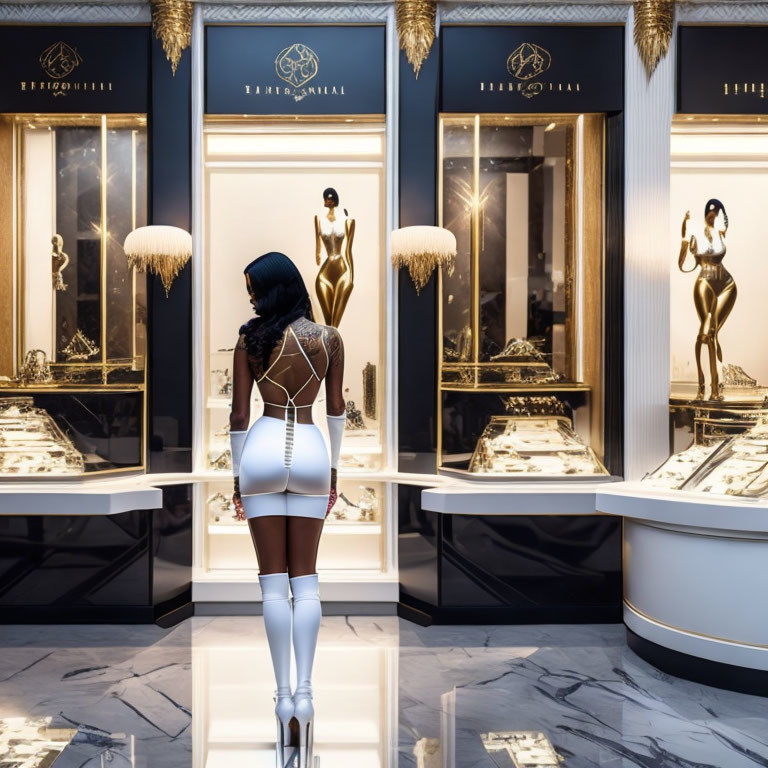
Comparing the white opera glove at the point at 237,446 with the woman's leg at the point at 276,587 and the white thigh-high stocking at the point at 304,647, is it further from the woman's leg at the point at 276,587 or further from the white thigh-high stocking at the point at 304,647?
the white thigh-high stocking at the point at 304,647

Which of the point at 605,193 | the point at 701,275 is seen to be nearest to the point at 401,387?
the point at 605,193

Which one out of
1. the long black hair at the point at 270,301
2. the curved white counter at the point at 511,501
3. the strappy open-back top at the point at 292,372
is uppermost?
the long black hair at the point at 270,301

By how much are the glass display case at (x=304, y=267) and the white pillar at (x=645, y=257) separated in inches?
60.5

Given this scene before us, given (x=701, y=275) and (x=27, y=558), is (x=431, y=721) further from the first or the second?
(x=701, y=275)

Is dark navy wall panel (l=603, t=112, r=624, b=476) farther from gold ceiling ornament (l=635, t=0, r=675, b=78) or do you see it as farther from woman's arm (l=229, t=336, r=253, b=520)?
woman's arm (l=229, t=336, r=253, b=520)

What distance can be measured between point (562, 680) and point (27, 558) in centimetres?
300

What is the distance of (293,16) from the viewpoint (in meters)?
4.66

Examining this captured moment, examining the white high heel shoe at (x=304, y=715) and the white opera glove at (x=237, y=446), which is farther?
the white opera glove at (x=237, y=446)

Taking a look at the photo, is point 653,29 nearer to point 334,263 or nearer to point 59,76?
point 334,263

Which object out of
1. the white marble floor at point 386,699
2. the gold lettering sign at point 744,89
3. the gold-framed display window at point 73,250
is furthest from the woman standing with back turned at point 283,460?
the gold lettering sign at point 744,89

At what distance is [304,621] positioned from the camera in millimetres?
2807

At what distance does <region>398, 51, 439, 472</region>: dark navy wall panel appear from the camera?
4.63 metres

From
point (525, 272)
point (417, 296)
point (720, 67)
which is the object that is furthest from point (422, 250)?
point (720, 67)

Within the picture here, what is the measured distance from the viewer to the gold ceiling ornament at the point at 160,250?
450 centimetres
